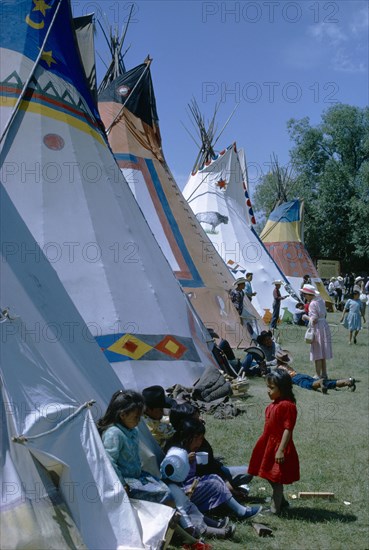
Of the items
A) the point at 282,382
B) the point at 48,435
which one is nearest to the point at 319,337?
the point at 282,382

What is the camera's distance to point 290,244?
21672 millimetres

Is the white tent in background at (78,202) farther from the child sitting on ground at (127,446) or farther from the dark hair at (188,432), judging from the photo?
the child sitting on ground at (127,446)

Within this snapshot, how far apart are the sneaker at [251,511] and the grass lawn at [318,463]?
51mm

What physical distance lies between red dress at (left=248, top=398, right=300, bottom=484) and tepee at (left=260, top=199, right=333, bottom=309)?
16.2 m

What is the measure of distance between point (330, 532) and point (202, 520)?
0.92m

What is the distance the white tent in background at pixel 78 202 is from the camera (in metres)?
6.29

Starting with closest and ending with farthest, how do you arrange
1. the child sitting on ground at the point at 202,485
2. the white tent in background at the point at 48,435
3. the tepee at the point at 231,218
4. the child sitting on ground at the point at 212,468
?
the white tent in background at the point at 48,435 < the child sitting on ground at the point at 202,485 < the child sitting on ground at the point at 212,468 < the tepee at the point at 231,218

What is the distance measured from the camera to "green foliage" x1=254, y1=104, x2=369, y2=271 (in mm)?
33000

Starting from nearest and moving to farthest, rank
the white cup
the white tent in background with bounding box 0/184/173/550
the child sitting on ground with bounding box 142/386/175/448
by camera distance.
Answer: the white tent in background with bounding box 0/184/173/550
the white cup
the child sitting on ground with bounding box 142/386/175/448

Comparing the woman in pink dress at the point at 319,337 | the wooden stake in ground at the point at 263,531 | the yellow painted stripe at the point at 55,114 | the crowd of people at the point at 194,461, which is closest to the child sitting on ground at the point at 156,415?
the crowd of people at the point at 194,461

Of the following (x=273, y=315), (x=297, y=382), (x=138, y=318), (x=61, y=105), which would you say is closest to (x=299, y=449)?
(x=138, y=318)

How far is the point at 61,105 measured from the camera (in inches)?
265

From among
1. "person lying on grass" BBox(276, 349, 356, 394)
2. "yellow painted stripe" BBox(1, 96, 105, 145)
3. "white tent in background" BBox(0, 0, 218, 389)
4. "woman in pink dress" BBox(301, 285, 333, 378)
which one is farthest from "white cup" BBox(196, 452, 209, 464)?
"woman in pink dress" BBox(301, 285, 333, 378)

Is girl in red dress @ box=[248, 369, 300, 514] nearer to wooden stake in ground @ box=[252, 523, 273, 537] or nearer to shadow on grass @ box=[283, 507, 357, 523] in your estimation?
shadow on grass @ box=[283, 507, 357, 523]
